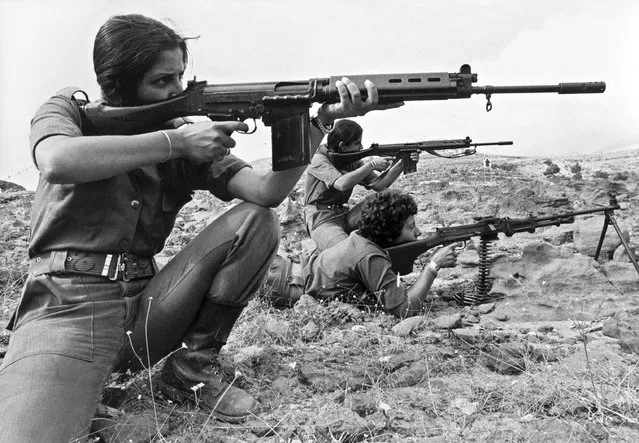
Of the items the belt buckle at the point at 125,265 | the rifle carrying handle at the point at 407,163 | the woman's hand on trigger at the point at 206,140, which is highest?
the woman's hand on trigger at the point at 206,140

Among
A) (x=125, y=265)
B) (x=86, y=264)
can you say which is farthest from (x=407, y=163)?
(x=86, y=264)

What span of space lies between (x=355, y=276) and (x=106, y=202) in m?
2.76

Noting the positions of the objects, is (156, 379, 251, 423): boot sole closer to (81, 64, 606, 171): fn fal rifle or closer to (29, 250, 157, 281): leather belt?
(29, 250, 157, 281): leather belt

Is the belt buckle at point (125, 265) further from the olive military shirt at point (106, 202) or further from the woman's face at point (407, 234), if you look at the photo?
the woman's face at point (407, 234)

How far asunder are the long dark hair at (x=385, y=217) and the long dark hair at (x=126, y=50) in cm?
279

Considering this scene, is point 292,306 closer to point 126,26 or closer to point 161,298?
point 161,298

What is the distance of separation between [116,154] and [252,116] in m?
0.70

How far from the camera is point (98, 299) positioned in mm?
2824

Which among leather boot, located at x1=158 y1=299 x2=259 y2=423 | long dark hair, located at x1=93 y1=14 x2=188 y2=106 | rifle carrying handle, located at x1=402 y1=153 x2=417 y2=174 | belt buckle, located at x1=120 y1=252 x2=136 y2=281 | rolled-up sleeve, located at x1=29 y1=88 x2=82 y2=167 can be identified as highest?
long dark hair, located at x1=93 y1=14 x2=188 y2=106

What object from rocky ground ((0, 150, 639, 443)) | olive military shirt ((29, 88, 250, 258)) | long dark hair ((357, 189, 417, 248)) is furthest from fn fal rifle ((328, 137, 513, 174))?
olive military shirt ((29, 88, 250, 258))

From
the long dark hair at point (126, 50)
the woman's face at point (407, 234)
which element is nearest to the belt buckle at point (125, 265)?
the long dark hair at point (126, 50)

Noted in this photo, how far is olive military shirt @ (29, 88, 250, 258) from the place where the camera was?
2799mm

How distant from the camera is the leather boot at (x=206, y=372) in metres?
2.95

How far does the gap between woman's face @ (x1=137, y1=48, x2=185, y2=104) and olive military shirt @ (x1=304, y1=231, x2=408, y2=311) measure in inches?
97.5
